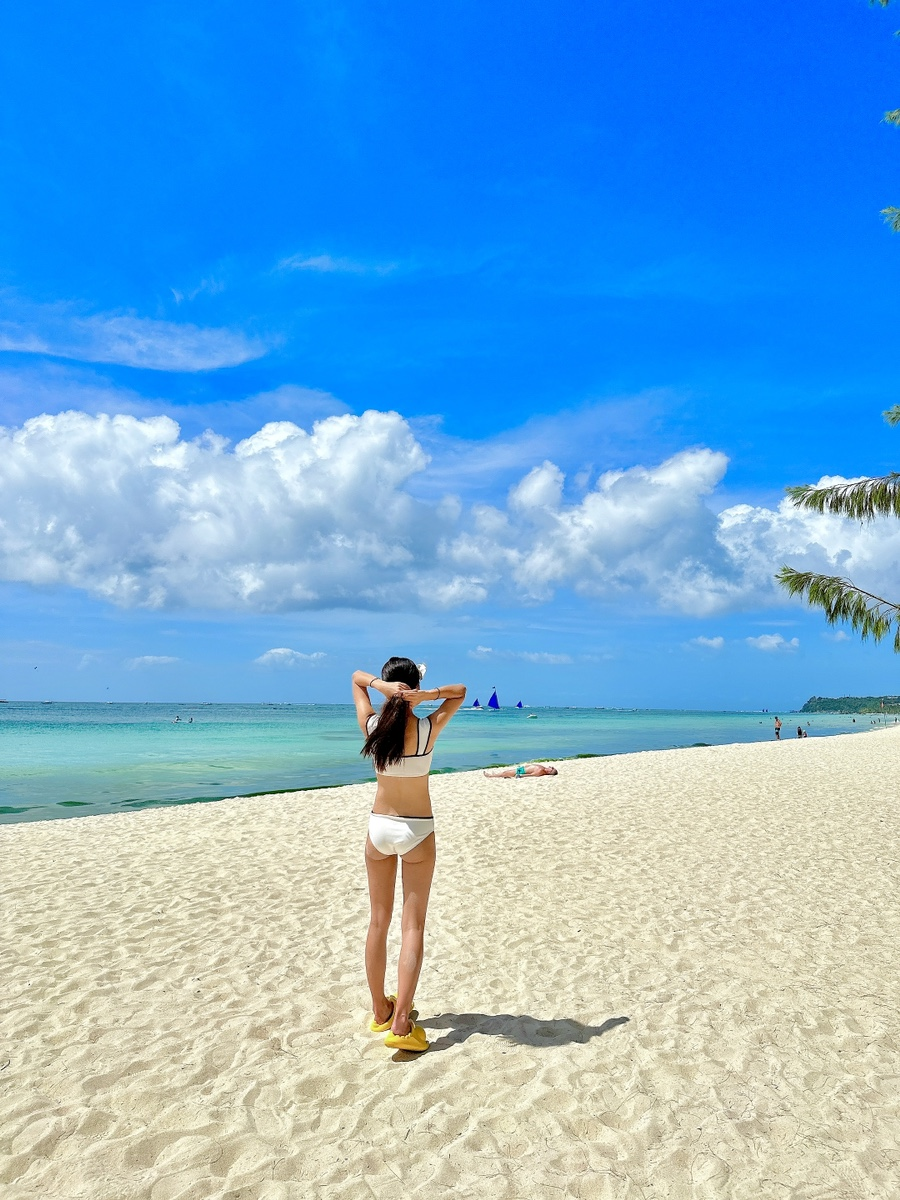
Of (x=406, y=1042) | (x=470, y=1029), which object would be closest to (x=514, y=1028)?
(x=470, y=1029)

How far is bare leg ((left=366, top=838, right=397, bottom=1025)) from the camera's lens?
166 inches

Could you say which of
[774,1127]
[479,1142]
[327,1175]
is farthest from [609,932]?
[327,1175]

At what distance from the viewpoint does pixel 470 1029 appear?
4617 mm

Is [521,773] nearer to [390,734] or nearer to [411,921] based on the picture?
[411,921]

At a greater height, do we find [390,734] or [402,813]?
[390,734]

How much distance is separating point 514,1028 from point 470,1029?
0.91 feet

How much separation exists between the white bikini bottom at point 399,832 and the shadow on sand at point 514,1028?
1235mm

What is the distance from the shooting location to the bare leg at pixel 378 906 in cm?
421

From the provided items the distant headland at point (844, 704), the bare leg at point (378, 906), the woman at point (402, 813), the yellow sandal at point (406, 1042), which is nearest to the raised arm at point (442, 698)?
the woman at point (402, 813)

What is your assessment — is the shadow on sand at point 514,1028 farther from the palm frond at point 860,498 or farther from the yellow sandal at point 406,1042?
the palm frond at point 860,498

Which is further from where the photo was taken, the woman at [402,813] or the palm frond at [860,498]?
the palm frond at [860,498]

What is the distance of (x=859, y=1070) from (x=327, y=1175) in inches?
119

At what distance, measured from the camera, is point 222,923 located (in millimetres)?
6711

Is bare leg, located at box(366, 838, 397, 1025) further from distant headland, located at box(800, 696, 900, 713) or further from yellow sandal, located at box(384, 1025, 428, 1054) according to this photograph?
distant headland, located at box(800, 696, 900, 713)
